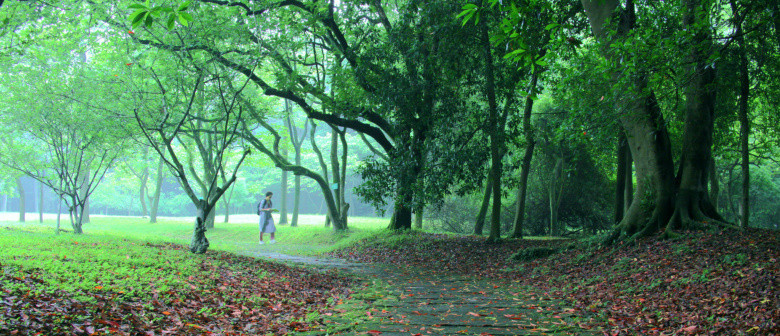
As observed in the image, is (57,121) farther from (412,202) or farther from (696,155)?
(696,155)

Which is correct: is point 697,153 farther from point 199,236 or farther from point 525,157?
point 199,236

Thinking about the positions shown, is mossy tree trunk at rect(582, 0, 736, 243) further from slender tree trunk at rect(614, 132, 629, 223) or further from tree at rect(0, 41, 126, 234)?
tree at rect(0, 41, 126, 234)

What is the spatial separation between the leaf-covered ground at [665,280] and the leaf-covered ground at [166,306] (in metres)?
3.51

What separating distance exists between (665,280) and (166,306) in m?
6.16

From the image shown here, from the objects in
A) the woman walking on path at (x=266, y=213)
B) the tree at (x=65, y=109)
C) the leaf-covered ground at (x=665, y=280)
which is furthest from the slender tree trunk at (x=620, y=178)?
the tree at (x=65, y=109)

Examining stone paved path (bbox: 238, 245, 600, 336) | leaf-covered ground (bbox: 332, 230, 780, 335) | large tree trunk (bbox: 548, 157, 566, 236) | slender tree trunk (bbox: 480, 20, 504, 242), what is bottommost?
stone paved path (bbox: 238, 245, 600, 336)

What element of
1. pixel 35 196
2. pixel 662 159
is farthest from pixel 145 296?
pixel 35 196

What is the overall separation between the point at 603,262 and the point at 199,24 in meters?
9.45

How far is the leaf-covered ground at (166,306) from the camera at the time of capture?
4.23m

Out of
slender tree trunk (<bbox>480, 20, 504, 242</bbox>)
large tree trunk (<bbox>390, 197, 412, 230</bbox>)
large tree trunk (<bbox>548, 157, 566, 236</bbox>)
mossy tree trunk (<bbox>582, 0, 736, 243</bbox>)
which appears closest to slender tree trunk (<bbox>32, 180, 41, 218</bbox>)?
large tree trunk (<bbox>390, 197, 412, 230</bbox>)

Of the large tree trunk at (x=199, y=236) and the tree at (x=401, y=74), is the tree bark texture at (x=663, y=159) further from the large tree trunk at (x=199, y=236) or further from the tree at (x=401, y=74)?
the large tree trunk at (x=199, y=236)

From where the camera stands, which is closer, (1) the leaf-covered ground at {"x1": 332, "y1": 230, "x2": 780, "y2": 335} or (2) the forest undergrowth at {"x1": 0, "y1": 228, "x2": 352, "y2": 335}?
(2) the forest undergrowth at {"x1": 0, "y1": 228, "x2": 352, "y2": 335}

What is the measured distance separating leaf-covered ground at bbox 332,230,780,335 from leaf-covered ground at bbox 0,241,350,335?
351 centimetres

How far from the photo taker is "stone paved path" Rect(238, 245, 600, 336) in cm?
504
